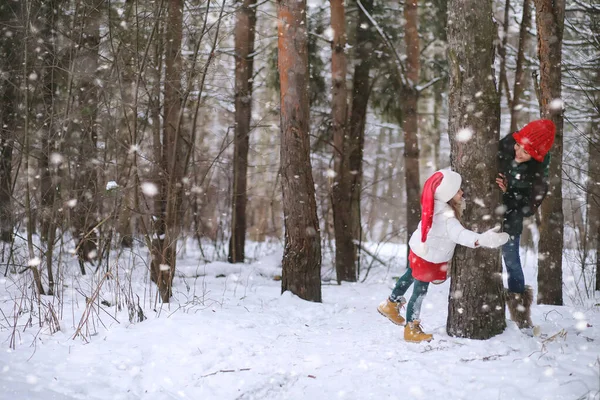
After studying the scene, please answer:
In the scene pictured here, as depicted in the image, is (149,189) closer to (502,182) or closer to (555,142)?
(502,182)

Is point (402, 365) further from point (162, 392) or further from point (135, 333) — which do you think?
point (135, 333)

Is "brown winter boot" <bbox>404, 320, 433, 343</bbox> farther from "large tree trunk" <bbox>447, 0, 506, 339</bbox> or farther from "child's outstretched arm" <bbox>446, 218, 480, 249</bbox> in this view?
"child's outstretched arm" <bbox>446, 218, 480, 249</bbox>

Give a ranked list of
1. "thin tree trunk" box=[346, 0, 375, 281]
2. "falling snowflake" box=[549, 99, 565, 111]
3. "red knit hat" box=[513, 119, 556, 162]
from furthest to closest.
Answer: "thin tree trunk" box=[346, 0, 375, 281] < "falling snowflake" box=[549, 99, 565, 111] < "red knit hat" box=[513, 119, 556, 162]

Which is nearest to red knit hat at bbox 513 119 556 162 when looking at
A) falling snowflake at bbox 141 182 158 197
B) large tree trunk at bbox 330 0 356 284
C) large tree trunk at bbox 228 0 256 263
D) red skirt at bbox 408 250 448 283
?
red skirt at bbox 408 250 448 283

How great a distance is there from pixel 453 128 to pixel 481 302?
1472 mm

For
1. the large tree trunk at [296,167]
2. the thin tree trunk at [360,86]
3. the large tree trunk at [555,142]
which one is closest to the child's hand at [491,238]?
the large tree trunk at [296,167]

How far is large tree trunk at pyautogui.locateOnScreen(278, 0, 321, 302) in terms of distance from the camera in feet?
19.5

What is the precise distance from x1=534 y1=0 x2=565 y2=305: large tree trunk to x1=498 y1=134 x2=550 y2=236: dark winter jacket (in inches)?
71.3

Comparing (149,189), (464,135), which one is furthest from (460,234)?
(149,189)

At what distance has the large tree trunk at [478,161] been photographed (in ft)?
12.9

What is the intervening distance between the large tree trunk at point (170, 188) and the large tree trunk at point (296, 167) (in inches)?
51.7

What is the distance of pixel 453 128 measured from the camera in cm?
409

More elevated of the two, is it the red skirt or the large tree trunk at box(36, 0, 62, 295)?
the large tree trunk at box(36, 0, 62, 295)

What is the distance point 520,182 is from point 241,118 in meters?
6.65
